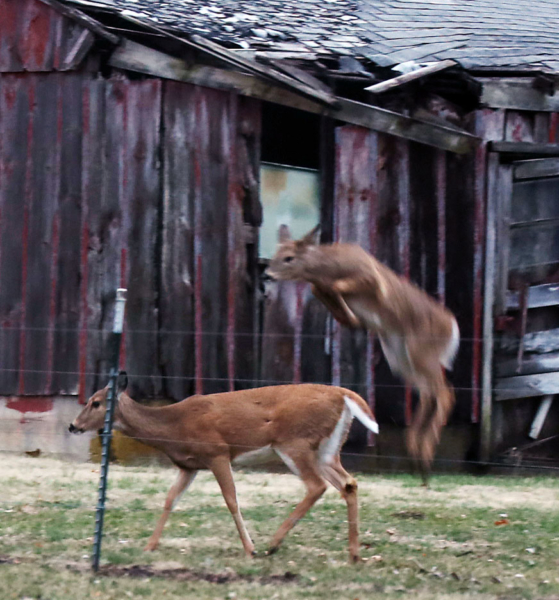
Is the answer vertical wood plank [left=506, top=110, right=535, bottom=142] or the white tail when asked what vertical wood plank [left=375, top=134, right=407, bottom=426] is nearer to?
vertical wood plank [left=506, top=110, right=535, bottom=142]

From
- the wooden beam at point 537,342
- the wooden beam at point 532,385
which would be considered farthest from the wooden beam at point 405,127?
the wooden beam at point 532,385

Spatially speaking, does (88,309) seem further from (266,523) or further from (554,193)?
(554,193)

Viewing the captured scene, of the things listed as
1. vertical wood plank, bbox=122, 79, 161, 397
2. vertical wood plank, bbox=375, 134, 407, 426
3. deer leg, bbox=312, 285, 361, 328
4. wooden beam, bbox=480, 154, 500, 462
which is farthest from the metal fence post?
wooden beam, bbox=480, 154, 500, 462

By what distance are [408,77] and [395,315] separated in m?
3.90

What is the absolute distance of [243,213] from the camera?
10.7 m

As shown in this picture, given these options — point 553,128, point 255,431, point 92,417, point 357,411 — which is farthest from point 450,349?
point 553,128

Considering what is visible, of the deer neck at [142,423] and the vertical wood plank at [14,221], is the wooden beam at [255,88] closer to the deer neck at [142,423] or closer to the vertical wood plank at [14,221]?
→ the vertical wood plank at [14,221]

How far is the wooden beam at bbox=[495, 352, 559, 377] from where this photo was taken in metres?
10.9

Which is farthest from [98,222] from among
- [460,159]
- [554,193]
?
[554,193]

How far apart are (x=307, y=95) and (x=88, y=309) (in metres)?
3.08

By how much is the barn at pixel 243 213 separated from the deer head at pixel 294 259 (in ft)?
10.1

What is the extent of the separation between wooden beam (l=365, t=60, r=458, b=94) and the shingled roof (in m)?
0.42

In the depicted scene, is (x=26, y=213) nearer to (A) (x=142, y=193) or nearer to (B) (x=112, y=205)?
(B) (x=112, y=205)

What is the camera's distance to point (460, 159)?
35.3ft
